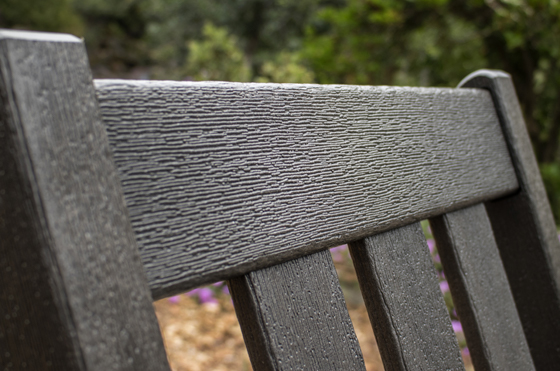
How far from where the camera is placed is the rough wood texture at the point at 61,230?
241mm

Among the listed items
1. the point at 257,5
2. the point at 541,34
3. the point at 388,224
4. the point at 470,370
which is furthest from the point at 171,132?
the point at 257,5

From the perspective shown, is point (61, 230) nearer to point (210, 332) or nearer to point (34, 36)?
point (34, 36)

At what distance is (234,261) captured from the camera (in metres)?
0.33

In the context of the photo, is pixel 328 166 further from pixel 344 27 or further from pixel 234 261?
pixel 344 27

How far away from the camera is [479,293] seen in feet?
1.72

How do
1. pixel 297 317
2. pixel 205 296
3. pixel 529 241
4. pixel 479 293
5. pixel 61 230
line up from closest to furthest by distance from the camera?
pixel 61 230 < pixel 297 317 < pixel 479 293 < pixel 529 241 < pixel 205 296

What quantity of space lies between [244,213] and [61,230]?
0.47ft

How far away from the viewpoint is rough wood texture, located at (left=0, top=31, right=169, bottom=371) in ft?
0.79

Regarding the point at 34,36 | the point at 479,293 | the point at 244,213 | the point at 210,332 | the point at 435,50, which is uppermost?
the point at 435,50

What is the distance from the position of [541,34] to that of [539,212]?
2192mm

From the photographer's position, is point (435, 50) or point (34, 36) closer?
point (34, 36)

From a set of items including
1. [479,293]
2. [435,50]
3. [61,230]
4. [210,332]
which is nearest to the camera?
[61,230]

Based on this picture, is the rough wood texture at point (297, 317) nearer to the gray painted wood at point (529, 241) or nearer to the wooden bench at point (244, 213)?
the wooden bench at point (244, 213)

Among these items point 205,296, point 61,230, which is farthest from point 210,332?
point 61,230
